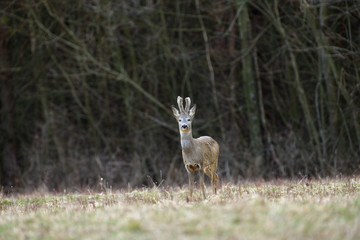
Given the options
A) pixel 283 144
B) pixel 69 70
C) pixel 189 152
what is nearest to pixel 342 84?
pixel 283 144

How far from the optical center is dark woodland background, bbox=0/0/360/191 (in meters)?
17.2

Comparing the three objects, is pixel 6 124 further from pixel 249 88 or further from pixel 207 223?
pixel 207 223

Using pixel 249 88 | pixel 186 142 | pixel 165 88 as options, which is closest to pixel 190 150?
pixel 186 142

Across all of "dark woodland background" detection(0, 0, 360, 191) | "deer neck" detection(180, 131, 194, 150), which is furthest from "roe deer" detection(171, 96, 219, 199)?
"dark woodland background" detection(0, 0, 360, 191)

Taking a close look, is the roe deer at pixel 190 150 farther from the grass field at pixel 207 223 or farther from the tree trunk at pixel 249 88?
the tree trunk at pixel 249 88

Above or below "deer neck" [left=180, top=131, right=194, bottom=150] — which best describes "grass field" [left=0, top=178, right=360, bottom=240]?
below

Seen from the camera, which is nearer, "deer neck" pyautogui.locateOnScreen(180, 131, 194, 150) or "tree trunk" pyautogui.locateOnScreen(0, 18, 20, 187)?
"deer neck" pyautogui.locateOnScreen(180, 131, 194, 150)

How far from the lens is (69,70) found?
21406 millimetres

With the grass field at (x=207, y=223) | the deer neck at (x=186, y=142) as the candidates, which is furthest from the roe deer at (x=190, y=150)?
the grass field at (x=207, y=223)

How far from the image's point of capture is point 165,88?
851 inches

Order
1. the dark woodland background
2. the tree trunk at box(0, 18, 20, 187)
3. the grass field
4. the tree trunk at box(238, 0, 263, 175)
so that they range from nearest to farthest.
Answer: the grass field, the dark woodland background, the tree trunk at box(238, 0, 263, 175), the tree trunk at box(0, 18, 20, 187)

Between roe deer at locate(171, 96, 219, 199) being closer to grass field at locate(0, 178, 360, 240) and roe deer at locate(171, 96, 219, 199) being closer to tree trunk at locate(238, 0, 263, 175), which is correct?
grass field at locate(0, 178, 360, 240)

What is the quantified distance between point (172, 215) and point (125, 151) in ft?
53.7

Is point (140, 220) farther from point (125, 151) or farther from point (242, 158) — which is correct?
point (125, 151)
